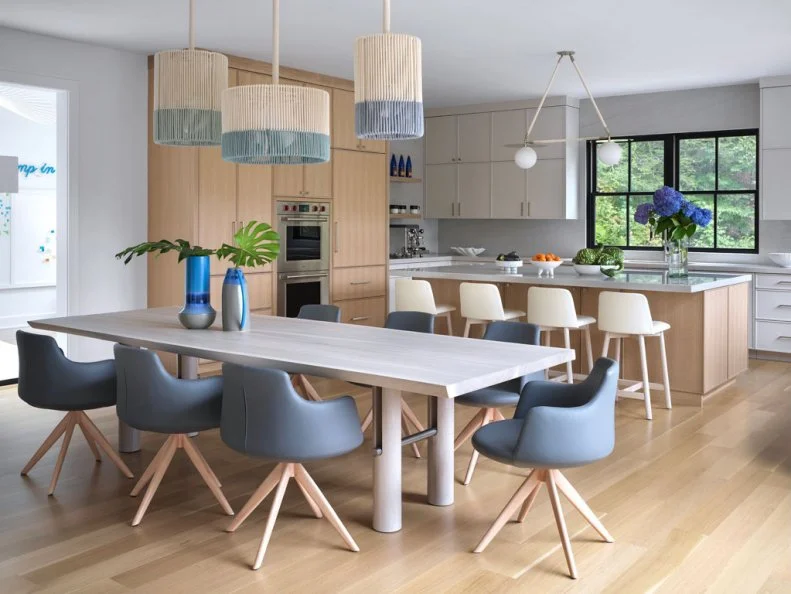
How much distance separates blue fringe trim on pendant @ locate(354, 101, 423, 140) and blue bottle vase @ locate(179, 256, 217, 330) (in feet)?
4.35

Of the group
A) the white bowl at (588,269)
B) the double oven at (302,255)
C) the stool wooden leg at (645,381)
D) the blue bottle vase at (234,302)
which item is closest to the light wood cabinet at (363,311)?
the double oven at (302,255)

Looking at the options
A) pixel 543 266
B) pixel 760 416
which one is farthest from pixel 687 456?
pixel 543 266

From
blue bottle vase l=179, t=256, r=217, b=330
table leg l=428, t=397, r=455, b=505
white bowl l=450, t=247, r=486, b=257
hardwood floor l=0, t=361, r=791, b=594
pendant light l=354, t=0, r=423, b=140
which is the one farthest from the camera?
white bowl l=450, t=247, r=486, b=257

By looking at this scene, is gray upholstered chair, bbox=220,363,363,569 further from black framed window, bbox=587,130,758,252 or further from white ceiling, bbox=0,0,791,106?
black framed window, bbox=587,130,758,252

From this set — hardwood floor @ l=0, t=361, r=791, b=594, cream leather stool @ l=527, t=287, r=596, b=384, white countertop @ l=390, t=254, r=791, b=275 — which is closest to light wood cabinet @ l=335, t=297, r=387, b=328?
white countertop @ l=390, t=254, r=791, b=275

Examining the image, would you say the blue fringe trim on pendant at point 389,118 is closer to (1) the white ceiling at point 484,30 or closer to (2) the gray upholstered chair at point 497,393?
(2) the gray upholstered chair at point 497,393

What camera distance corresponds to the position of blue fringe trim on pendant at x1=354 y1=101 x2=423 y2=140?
140 inches

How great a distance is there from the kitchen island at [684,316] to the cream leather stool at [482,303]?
512mm

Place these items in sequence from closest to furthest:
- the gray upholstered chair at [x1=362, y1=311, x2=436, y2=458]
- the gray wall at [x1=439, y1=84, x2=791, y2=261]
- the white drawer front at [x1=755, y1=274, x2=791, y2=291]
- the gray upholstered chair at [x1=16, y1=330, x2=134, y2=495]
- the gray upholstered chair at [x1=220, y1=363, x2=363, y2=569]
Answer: the gray upholstered chair at [x1=220, y1=363, x2=363, y2=569], the gray upholstered chair at [x1=16, y1=330, x2=134, y2=495], the gray upholstered chair at [x1=362, y1=311, x2=436, y2=458], the white drawer front at [x1=755, y1=274, x2=791, y2=291], the gray wall at [x1=439, y1=84, x2=791, y2=261]

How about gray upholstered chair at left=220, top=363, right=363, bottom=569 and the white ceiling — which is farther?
the white ceiling

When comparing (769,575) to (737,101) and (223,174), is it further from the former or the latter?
(737,101)

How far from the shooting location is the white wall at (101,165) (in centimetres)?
654

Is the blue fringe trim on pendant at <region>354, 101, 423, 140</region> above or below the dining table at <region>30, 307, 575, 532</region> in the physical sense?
above

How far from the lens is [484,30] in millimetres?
6102
